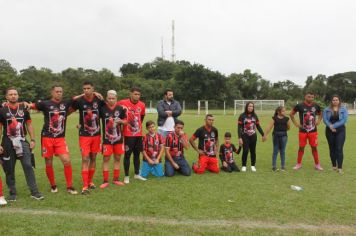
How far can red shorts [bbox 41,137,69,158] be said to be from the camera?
694cm

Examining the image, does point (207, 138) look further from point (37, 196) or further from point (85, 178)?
point (37, 196)

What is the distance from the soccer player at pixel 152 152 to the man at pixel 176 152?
19cm

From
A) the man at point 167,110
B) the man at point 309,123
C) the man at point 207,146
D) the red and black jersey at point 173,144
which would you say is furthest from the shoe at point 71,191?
the man at point 309,123

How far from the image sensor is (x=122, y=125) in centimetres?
783

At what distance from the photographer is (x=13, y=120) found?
6.55m

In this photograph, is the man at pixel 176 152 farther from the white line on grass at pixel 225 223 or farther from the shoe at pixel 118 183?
the white line on grass at pixel 225 223

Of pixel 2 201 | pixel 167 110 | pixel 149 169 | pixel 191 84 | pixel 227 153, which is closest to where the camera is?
pixel 2 201

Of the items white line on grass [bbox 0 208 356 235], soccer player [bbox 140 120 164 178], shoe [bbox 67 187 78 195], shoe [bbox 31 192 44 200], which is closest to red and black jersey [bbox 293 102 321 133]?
soccer player [bbox 140 120 164 178]

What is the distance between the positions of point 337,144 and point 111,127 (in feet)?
18.0

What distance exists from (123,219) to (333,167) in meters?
6.12

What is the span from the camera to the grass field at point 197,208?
5.05 m

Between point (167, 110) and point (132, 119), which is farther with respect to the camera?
point (167, 110)

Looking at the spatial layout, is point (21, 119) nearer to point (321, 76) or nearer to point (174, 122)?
point (174, 122)

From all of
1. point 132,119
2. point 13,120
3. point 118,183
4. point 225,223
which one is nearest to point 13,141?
point 13,120
